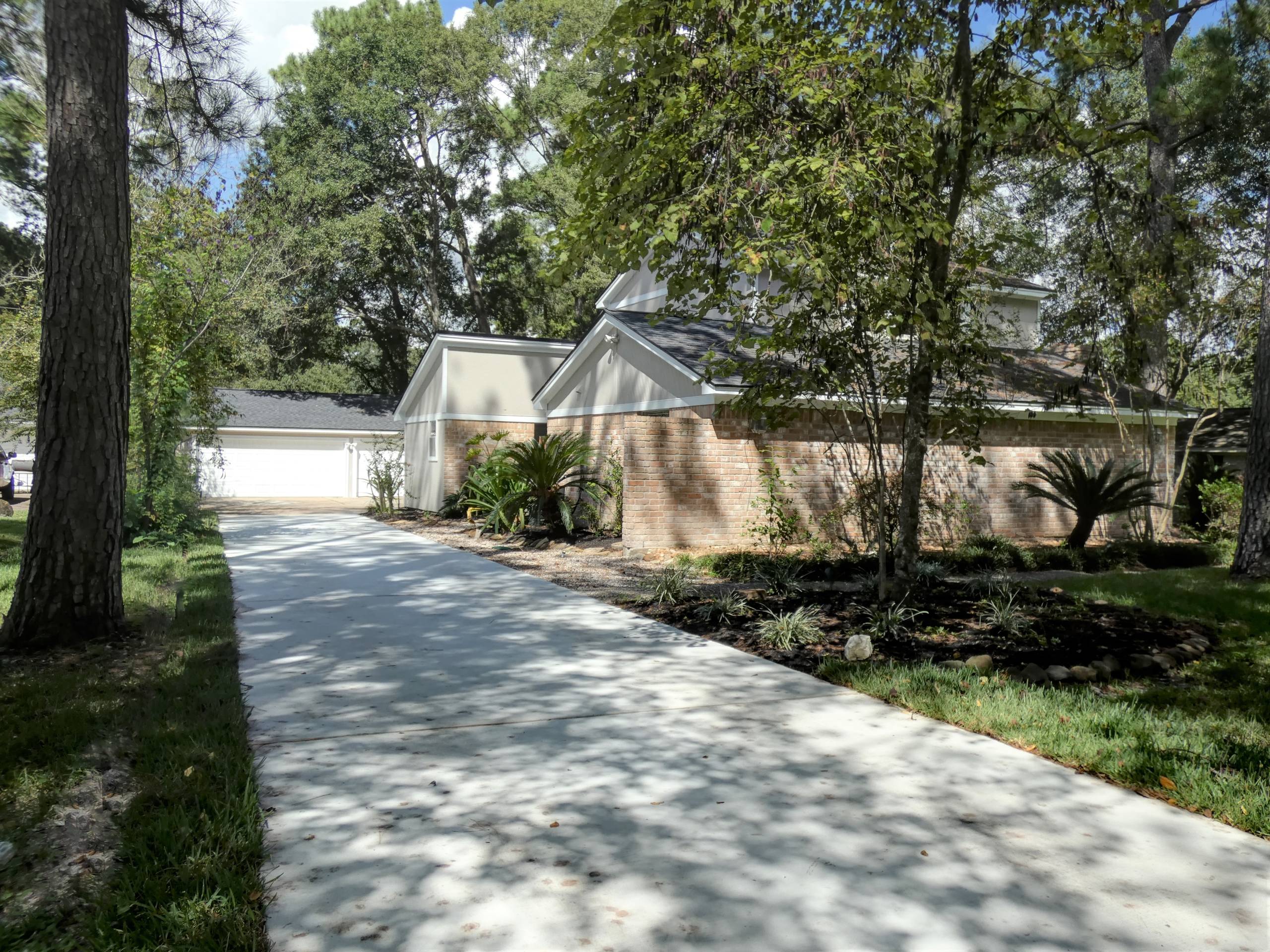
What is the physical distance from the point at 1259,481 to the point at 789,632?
22.0 ft

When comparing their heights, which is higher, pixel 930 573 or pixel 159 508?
pixel 159 508

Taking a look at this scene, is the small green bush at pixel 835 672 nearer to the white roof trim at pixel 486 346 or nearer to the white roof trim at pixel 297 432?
the white roof trim at pixel 486 346

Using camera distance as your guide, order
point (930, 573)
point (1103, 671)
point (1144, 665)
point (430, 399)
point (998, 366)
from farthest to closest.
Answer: point (430, 399) → point (998, 366) → point (930, 573) → point (1144, 665) → point (1103, 671)

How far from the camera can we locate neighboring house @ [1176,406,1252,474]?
1881cm

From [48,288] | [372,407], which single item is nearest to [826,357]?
[48,288]

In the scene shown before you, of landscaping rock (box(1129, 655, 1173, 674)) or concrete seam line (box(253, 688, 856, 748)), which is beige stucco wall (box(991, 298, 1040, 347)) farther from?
concrete seam line (box(253, 688, 856, 748))

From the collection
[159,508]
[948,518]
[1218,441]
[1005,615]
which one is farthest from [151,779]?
[1218,441]

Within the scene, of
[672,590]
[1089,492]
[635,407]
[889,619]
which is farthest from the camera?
[635,407]

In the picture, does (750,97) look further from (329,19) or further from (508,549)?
(329,19)

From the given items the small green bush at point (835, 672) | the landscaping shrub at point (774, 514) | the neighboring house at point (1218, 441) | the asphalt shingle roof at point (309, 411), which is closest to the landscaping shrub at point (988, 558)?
the landscaping shrub at point (774, 514)

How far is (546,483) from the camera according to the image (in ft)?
51.6

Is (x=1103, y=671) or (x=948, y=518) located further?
(x=948, y=518)

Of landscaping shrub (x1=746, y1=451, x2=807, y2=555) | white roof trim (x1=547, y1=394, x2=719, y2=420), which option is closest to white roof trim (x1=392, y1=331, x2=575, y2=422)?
white roof trim (x1=547, y1=394, x2=719, y2=420)

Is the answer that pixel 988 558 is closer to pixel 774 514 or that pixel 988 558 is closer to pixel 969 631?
pixel 774 514
